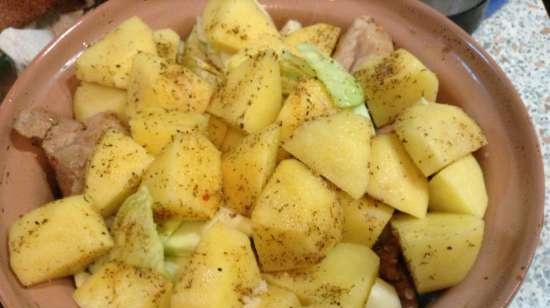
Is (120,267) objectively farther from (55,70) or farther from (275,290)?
(55,70)

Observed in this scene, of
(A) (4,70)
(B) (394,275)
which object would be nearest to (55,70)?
(A) (4,70)

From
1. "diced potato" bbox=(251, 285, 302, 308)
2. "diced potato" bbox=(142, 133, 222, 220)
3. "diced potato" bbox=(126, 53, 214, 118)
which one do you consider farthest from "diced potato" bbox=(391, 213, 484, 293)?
"diced potato" bbox=(126, 53, 214, 118)

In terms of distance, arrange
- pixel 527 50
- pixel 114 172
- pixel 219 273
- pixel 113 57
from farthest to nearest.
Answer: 1. pixel 527 50
2. pixel 113 57
3. pixel 114 172
4. pixel 219 273

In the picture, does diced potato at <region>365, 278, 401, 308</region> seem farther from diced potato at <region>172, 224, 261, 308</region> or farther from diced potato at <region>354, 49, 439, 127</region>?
diced potato at <region>354, 49, 439, 127</region>

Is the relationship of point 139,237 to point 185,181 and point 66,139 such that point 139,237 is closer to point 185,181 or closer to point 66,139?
point 185,181

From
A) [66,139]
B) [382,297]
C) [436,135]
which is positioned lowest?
[382,297]

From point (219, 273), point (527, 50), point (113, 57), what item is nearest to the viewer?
→ point (219, 273)

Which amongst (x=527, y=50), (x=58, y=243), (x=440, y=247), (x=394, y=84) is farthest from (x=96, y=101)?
(x=527, y=50)
